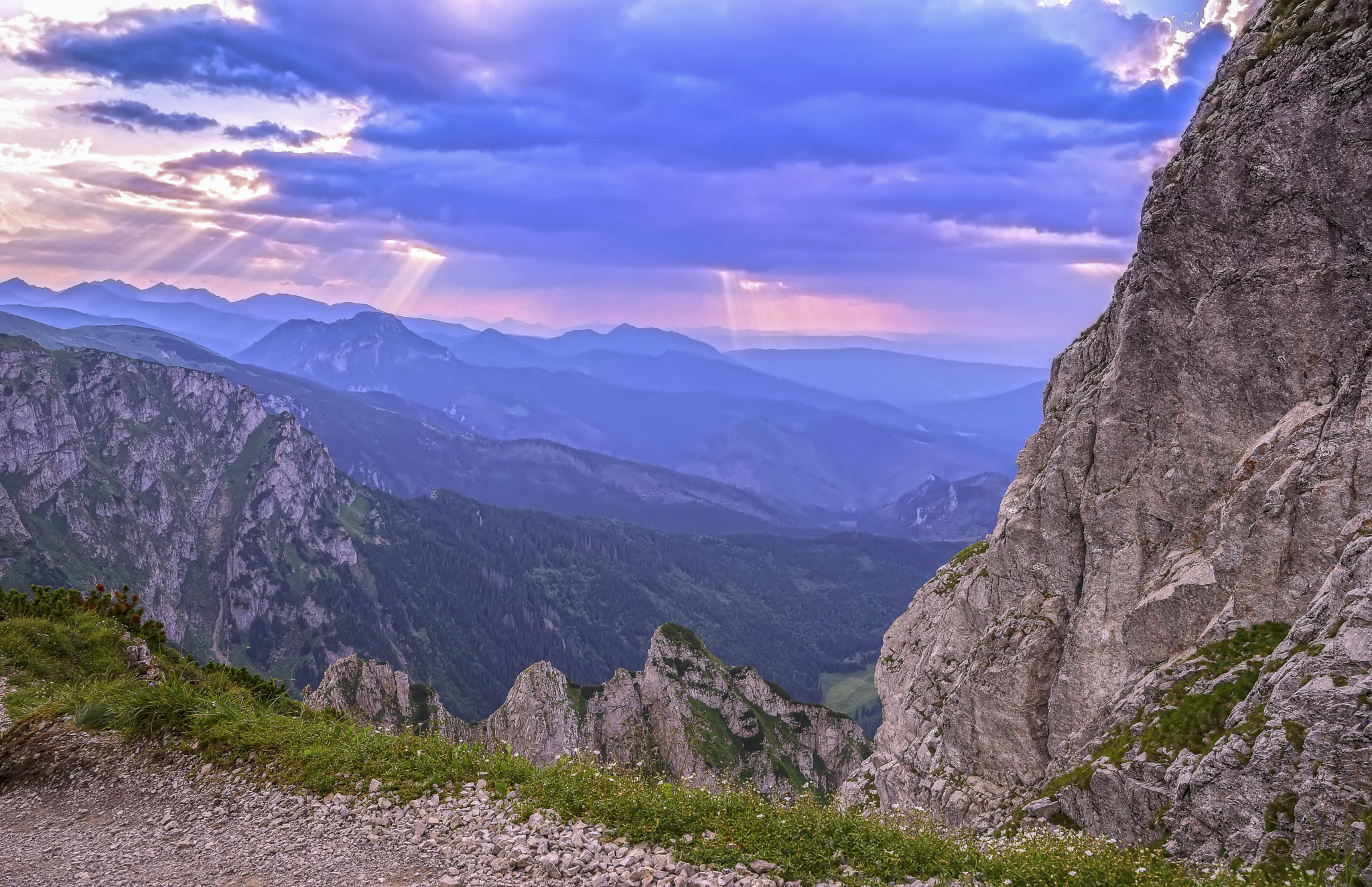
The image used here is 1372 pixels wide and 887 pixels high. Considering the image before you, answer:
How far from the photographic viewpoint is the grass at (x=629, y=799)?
15148mm

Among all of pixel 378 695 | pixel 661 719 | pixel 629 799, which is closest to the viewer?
pixel 629 799

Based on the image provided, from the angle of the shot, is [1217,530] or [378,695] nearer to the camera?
[1217,530]

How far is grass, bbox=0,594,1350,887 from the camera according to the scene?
49.7 ft

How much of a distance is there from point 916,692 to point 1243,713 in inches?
1284

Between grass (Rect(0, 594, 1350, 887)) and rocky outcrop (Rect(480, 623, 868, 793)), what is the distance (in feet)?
334

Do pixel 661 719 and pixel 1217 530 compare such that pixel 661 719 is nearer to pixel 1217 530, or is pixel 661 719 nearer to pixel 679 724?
pixel 679 724

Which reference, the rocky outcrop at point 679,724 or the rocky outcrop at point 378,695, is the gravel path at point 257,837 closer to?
the rocky outcrop at point 378,695

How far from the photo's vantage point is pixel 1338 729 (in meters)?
18.2

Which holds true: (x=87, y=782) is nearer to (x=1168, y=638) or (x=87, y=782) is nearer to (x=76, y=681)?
(x=76, y=681)

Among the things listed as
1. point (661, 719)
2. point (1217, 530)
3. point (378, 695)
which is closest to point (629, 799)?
point (1217, 530)

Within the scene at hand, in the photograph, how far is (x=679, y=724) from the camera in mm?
122938

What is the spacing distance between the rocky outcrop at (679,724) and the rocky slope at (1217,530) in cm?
7744

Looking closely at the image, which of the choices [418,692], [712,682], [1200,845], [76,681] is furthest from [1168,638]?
[418,692]

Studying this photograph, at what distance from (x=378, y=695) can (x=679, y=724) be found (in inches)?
2097
